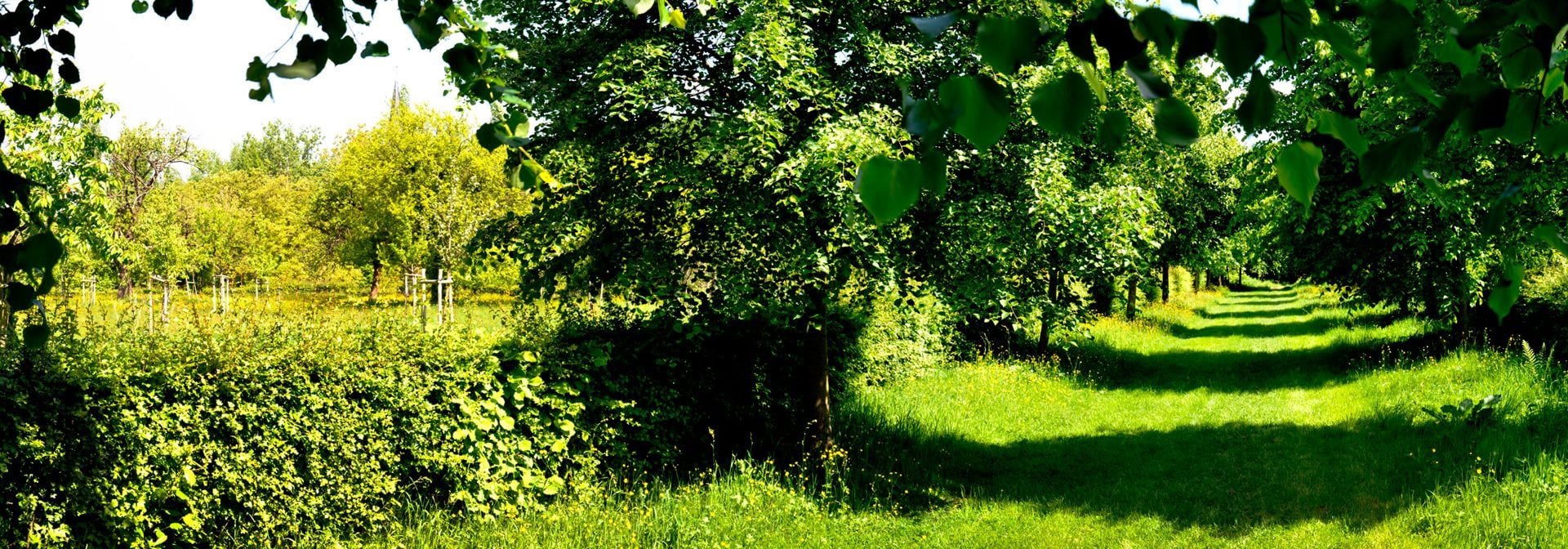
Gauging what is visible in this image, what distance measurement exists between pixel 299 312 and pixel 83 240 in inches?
301

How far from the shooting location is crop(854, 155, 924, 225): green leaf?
1014 millimetres

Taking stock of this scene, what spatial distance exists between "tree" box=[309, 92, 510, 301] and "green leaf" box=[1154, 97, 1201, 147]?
36.5 meters

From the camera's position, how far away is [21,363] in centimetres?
555

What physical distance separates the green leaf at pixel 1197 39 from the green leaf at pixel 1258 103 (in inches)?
2.7

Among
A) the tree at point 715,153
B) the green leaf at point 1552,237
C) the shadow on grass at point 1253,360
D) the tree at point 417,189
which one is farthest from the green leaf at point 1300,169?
the tree at point 417,189

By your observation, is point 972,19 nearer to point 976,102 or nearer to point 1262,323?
point 976,102

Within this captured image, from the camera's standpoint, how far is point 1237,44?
1.12 metres

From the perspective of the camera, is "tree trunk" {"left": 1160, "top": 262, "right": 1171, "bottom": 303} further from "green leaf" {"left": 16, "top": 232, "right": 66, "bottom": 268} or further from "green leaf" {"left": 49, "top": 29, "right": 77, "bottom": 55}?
"green leaf" {"left": 16, "top": 232, "right": 66, "bottom": 268}

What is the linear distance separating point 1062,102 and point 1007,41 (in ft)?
0.32

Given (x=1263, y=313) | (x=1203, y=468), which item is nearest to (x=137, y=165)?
(x=1203, y=468)

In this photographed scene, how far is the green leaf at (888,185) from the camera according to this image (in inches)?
39.9

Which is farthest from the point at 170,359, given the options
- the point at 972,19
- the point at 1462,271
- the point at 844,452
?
the point at 1462,271

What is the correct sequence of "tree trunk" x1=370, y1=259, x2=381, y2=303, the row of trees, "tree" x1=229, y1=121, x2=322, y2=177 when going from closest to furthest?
the row of trees
"tree trunk" x1=370, y1=259, x2=381, y2=303
"tree" x1=229, y1=121, x2=322, y2=177

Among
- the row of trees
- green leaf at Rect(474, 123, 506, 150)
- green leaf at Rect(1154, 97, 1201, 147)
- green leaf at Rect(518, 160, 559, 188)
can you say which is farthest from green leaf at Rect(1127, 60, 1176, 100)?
the row of trees
